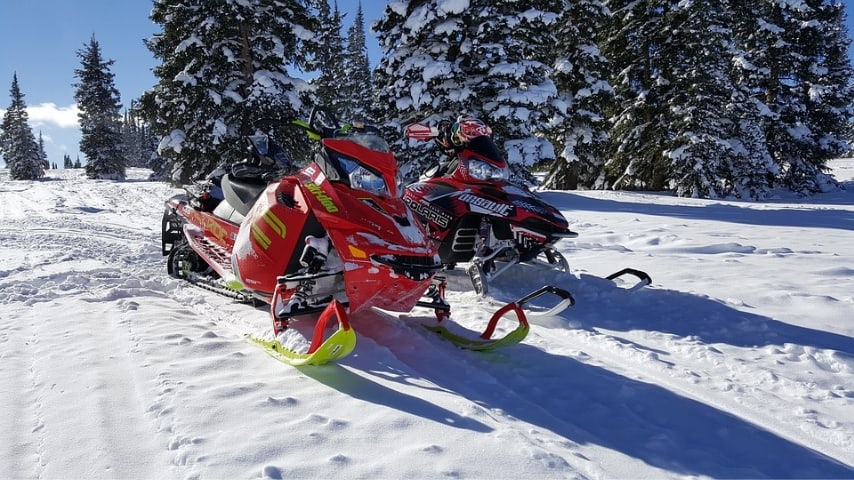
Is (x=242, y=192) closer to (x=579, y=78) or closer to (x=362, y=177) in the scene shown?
(x=362, y=177)

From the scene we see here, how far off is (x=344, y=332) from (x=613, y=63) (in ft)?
59.0

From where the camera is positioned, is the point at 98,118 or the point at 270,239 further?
the point at 98,118

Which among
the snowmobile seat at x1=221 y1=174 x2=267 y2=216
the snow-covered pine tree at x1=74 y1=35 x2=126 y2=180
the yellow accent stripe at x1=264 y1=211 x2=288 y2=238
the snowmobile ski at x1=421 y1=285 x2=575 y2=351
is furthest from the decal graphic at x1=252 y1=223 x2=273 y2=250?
the snow-covered pine tree at x1=74 y1=35 x2=126 y2=180

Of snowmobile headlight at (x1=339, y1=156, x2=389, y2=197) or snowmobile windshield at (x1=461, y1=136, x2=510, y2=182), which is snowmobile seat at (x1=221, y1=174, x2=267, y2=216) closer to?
snowmobile headlight at (x1=339, y1=156, x2=389, y2=197)

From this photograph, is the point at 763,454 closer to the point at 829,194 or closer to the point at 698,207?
the point at 698,207

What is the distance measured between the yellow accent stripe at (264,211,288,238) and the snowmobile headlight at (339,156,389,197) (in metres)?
0.62

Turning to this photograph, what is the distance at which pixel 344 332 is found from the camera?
2.79m

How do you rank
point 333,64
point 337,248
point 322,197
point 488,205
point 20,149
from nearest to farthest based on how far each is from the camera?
point 337,248, point 322,197, point 488,205, point 333,64, point 20,149

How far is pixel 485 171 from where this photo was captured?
17.1 ft

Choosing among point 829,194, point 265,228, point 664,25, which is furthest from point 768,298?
point 829,194

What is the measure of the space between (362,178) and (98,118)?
44.6 metres

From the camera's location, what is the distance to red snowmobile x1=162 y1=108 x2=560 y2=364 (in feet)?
10.4

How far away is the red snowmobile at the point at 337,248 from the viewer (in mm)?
3182

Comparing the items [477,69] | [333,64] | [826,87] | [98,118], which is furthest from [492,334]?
[98,118]
